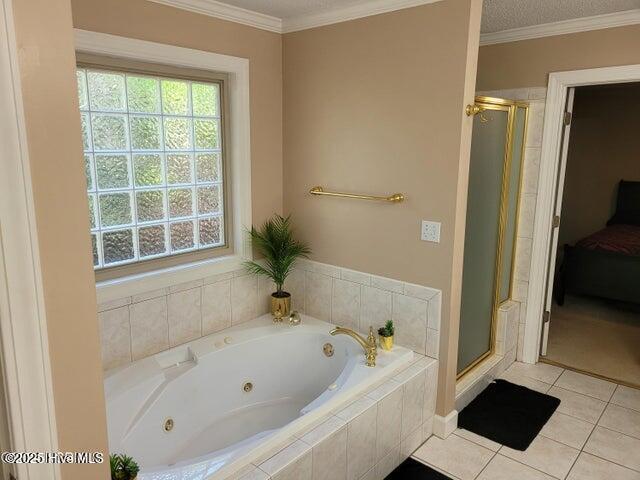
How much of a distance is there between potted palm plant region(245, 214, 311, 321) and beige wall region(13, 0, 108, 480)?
2.20m

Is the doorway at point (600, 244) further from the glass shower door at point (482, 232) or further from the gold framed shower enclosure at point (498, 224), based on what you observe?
the glass shower door at point (482, 232)

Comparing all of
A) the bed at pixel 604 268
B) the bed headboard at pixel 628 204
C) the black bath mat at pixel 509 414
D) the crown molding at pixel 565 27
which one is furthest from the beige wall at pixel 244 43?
the bed headboard at pixel 628 204

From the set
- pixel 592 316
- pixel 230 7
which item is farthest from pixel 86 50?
pixel 592 316

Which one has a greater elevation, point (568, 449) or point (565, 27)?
point (565, 27)

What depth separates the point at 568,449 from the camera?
2629 mm

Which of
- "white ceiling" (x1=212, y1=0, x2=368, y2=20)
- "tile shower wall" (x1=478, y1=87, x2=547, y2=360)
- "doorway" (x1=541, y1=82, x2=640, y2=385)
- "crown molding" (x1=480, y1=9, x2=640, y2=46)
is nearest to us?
"white ceiling" (x1=212, y1=0, x2=368, y2=20)

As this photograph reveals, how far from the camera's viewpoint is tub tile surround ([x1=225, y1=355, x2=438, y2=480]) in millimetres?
1901

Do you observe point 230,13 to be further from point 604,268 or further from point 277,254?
point 604,268

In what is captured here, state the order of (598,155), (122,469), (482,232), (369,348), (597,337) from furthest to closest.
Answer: (598,155) < (597,337) < (482,232) < (369,348) < (122,469)

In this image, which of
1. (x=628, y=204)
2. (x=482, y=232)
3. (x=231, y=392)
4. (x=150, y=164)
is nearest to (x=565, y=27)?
(x=482, y=232)

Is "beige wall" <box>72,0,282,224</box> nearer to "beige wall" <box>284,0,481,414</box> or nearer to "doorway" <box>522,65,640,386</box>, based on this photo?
"beige wall" <box>284,0,481,414</box>

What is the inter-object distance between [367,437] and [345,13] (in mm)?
2284

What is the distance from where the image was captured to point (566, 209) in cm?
631

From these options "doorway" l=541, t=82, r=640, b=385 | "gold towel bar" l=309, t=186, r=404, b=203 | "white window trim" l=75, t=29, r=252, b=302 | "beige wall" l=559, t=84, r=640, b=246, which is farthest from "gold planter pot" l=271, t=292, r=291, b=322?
"beige wall" l=559, t=84, r=640, b=246
